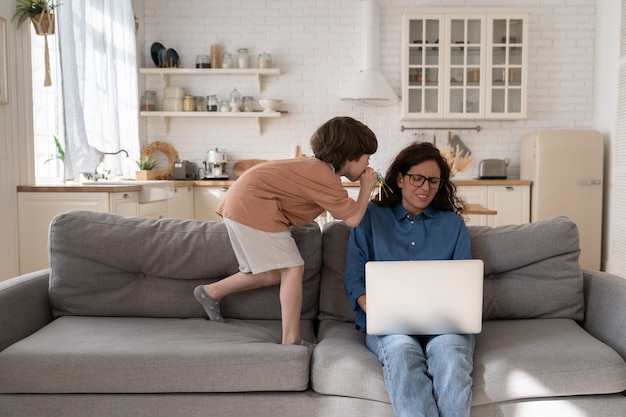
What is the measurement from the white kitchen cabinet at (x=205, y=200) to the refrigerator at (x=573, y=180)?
3019mm

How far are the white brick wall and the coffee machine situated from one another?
219 millimetres

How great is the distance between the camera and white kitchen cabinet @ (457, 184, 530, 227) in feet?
19.4

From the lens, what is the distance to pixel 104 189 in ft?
13.0

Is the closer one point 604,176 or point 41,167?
point 41,167

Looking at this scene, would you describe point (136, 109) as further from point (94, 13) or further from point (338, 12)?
point (338, 12)

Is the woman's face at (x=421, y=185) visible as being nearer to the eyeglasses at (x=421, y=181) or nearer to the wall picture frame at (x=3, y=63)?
the eyeglasses at (x=421, y=181)

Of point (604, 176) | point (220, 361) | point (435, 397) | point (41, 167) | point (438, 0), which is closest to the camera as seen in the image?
point (435, 397)

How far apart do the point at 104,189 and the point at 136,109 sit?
2340 millimetres

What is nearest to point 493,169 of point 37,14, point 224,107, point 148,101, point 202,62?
point 224,107

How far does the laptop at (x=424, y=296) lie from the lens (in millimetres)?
1847

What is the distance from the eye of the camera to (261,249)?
2266 mm

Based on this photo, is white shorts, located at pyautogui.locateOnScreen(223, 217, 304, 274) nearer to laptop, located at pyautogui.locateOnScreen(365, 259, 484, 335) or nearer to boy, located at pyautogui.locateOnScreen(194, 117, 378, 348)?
boy, located at pyautogui.locateOnScreen(194, 117, 378, 348)

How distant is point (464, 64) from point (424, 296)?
4.80 m

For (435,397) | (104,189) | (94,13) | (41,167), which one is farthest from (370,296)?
(94,13)
